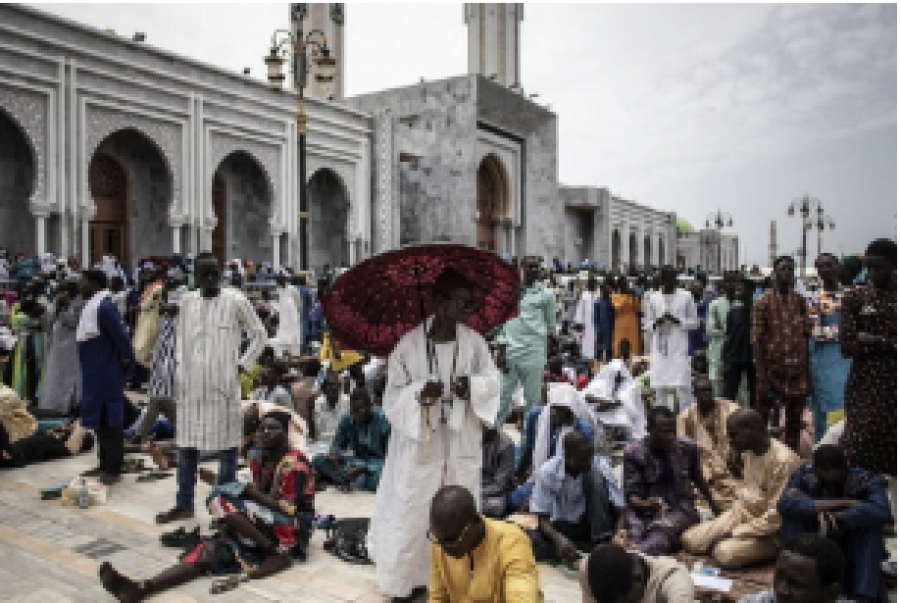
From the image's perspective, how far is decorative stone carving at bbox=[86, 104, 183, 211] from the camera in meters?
14.2

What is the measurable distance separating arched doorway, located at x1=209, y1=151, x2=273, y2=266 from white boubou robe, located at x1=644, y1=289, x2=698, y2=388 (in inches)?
507

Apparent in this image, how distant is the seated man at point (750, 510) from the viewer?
418 cm

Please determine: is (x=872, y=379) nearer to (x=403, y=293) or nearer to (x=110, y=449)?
(x=403, y=293)

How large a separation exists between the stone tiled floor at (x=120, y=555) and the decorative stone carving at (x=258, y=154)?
40.4ft

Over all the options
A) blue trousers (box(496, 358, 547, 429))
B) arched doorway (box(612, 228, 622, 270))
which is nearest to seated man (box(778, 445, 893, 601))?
blue trousers (box(496, 358, 547, 429))

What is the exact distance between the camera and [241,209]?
60.1ft

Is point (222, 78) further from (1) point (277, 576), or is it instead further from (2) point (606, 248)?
(2) point (606, 248)

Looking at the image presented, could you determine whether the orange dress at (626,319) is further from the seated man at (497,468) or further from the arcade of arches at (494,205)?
the arcade of arches at (494,205)

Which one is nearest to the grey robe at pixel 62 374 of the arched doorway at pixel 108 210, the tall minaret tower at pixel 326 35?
the arched doorway at pixel 108 210

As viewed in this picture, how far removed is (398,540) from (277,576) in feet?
3.41

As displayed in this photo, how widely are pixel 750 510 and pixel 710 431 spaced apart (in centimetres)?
124

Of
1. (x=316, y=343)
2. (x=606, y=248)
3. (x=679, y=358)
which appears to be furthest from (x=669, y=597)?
(x=606, y=248)

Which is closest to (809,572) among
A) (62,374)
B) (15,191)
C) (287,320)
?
(62,374)

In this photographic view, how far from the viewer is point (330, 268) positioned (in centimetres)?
2022
